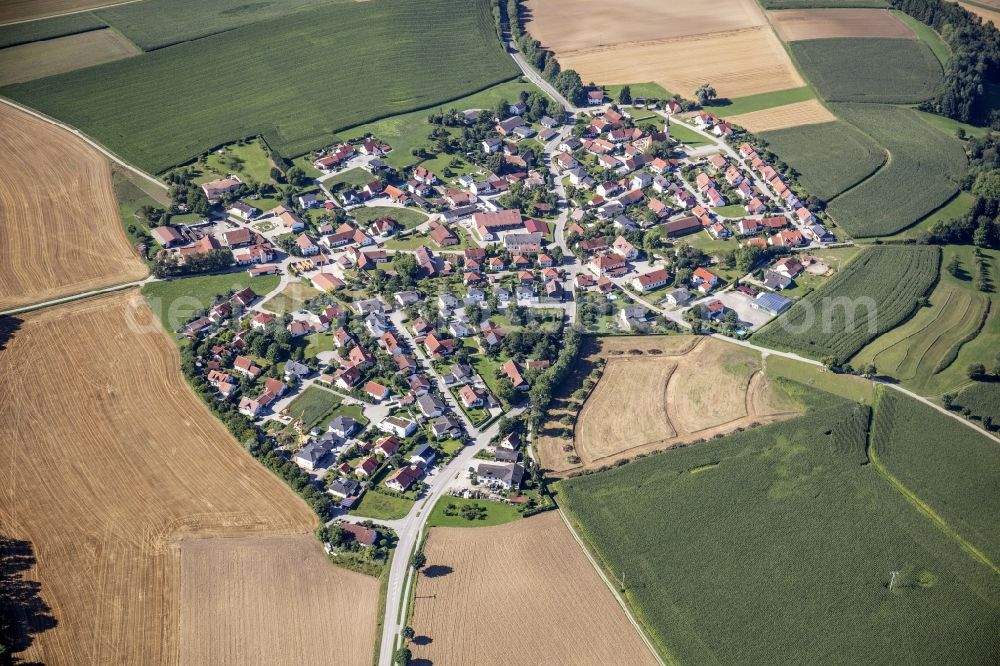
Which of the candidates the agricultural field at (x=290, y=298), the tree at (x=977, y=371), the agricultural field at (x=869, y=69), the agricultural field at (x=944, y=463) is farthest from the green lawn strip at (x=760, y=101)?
the agricultural field at (x=290, y=298)

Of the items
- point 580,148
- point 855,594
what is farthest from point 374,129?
point 855,594

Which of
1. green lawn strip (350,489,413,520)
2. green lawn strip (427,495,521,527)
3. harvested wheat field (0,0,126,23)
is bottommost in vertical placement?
green lawn strip (427,495,521,527)

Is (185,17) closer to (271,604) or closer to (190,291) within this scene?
(190,291)

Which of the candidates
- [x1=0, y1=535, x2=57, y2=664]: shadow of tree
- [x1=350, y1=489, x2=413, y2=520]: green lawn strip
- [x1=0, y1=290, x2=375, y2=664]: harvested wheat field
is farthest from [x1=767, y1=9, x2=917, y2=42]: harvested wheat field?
[x1=0, y1=535, x2=57, y2=664]: shadow of tree

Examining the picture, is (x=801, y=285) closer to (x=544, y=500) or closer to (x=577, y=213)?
(x=577, y=213)

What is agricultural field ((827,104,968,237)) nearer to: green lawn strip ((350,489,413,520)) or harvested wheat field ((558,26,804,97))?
harvested wheat field ((558,26,804,97))

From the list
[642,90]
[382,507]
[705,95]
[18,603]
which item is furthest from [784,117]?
[18,603]

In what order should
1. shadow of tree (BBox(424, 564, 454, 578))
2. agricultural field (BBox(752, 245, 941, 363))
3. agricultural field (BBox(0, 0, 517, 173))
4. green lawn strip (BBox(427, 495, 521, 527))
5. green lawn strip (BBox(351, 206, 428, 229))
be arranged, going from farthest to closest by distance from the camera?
agricultural field (BBox(0, 0, 517, 173))
green lawn strip (BBox(351, 206, 428, 229))
agricultural field (BBox(752, 245, 941, 363))
green lawn strip (BBox(427, 495, 521, 527))
shadow of tree (BBox(424, 564, 454, 578))

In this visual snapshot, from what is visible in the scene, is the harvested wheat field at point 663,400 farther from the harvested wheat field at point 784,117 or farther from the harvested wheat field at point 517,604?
the harvested wheat field at point 784,117
